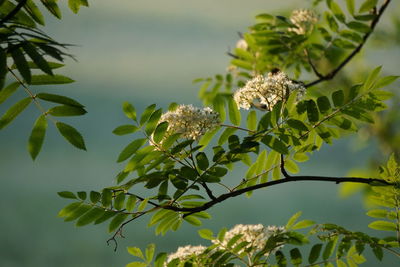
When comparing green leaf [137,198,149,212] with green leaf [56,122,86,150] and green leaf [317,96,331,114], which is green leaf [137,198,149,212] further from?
green leaf [317,96,331,114]

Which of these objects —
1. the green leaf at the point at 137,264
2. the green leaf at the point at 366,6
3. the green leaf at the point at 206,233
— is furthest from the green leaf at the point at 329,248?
the green leaf at the point at 366,6

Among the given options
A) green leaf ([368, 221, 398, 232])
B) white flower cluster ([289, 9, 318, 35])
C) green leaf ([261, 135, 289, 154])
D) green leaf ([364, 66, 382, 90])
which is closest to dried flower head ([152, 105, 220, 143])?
green leaf ([261, 135, 289, 154])

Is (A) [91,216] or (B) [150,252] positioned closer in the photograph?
(A) [91,216]

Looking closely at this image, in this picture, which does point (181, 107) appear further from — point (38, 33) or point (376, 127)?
point (376, 127)

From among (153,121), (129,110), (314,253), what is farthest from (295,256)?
(129,110)

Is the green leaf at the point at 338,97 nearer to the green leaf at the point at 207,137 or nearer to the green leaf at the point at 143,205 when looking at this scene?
the green leaf at the point at 207,137

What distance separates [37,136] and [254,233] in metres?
1.46

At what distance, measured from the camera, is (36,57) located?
69.1 inches

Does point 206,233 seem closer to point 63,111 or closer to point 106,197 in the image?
point 106,197

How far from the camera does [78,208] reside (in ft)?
8.09

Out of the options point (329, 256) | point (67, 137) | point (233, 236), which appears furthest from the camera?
point (233, 236)

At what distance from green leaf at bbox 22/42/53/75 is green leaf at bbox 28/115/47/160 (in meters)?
0.43

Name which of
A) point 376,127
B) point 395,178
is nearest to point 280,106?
point 395,178

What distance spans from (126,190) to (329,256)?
119 centimetres
